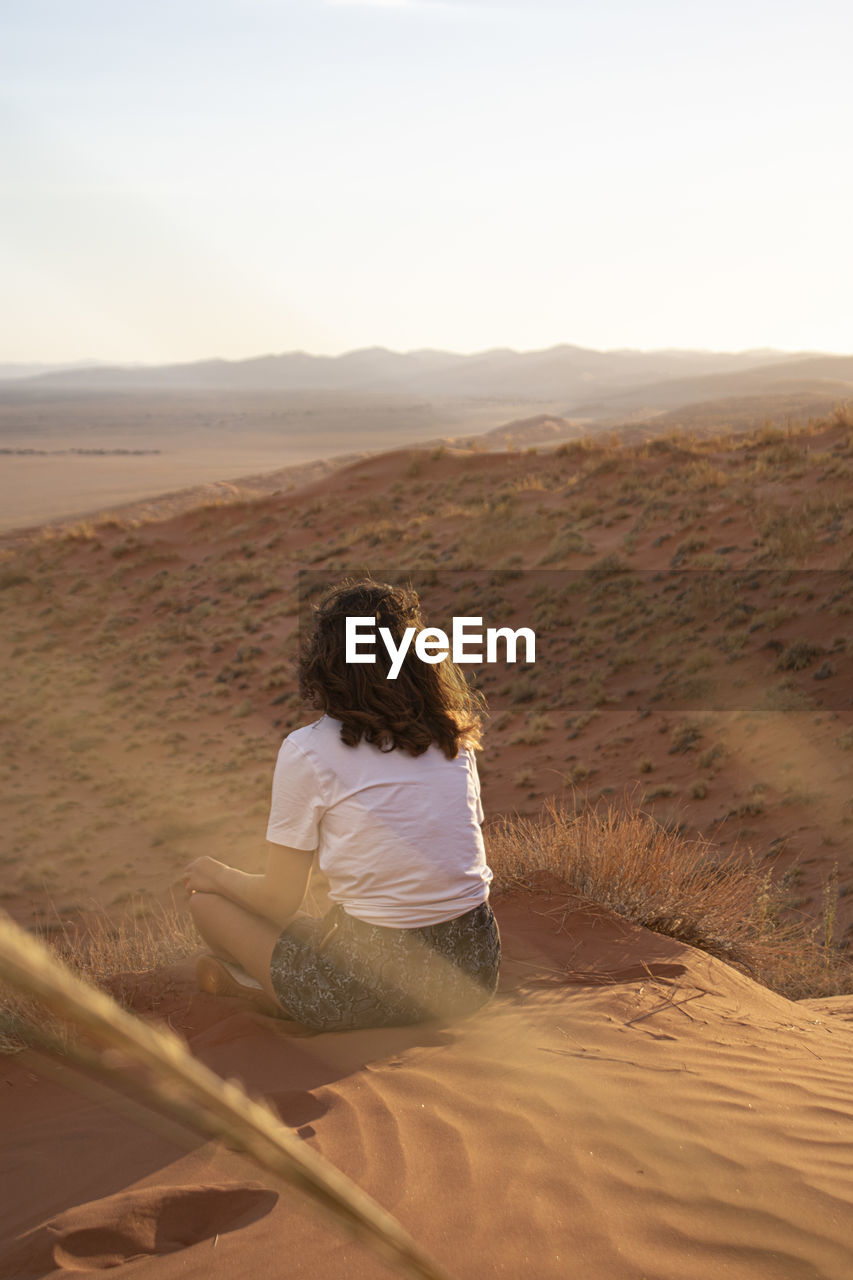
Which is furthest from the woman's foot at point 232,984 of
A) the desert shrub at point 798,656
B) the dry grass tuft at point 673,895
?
the desert shrub at point 798,656

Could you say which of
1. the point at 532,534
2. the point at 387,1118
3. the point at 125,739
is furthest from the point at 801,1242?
the point at 532,534

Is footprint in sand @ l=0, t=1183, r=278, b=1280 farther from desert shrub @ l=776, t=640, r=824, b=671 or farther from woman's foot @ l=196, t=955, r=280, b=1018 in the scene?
desert shrub @ l=776, t=640, r=824, b=671

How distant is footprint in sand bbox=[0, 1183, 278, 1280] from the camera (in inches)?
79.6

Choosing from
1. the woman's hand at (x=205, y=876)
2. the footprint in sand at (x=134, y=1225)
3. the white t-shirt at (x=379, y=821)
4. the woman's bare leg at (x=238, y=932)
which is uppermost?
the white t-shirt at (x=379, y=821)

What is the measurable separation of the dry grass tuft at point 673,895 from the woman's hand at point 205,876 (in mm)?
1819

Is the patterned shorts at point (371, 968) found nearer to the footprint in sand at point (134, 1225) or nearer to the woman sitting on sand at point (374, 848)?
the woman sitting on sand at point (374, 848)

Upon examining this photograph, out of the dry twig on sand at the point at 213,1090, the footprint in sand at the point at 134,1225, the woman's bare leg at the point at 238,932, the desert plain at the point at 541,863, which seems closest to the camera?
the dry twig on sand at the point at 213,1090

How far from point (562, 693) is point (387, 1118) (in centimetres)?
898

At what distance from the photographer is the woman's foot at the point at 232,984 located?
131 inches

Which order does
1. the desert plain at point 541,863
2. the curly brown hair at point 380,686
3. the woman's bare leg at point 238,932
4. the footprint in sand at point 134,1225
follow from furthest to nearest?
the woman's bare leg at point 238,932
the curly brown hair at point 380,686
the desert plain at point 541,863
the footprint in sand at point 134,1225

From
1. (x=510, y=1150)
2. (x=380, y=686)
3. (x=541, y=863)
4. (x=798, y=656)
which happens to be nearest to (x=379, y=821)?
(x=380, y=686)

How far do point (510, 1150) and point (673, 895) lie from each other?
7.46 feet

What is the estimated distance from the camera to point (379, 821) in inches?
116

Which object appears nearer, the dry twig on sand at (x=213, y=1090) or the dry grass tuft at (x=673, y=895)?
the dry twig on sand at (x=213, y=1090)
